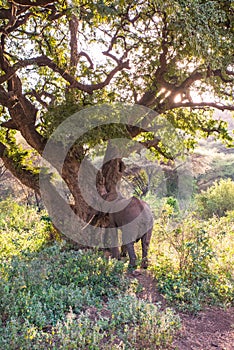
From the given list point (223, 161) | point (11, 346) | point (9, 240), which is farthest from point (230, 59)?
point (223, 161)

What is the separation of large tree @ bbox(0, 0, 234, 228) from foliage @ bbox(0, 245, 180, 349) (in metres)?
2.58

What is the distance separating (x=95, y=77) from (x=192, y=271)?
14.9 feet

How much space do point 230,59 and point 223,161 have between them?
1175 inches

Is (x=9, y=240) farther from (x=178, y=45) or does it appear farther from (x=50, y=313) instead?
(x=178, y=45)

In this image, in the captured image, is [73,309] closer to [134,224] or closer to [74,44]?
[134,224]

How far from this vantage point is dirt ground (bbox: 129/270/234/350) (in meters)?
4.89

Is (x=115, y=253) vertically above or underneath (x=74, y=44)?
underneath

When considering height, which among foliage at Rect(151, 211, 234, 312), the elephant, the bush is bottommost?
the bush

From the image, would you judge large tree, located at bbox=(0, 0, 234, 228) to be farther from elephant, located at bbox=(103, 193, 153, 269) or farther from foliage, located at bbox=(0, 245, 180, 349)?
foliage, located at bbox=(0, 245, 180, 349)

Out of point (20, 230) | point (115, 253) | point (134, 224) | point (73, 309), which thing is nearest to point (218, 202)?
point (20, 230)

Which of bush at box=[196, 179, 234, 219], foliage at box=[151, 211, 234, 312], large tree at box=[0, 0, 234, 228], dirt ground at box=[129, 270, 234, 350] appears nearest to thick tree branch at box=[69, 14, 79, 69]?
large tree at box=[0, 0, 234, 228]

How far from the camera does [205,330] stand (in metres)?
5.45

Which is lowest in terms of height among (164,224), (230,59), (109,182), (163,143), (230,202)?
(230,202)

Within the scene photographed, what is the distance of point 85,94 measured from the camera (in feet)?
28.7
